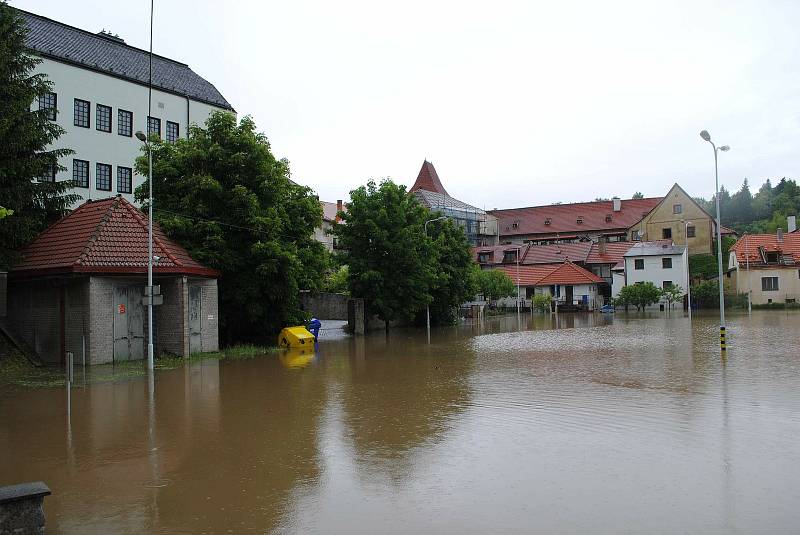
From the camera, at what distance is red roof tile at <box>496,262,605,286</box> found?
76.4m

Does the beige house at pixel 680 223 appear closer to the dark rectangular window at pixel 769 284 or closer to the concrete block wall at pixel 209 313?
the dark rectangular window at pixel 769 284

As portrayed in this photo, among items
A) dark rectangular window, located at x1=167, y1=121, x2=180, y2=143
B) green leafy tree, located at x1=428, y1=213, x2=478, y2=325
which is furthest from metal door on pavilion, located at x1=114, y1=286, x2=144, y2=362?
green leafy tree, located at x1=428, y1=213, x2=478, y2=325

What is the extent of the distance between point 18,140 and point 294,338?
496 inches

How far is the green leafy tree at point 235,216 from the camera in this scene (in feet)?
88.3

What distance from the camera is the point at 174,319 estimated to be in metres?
24.6

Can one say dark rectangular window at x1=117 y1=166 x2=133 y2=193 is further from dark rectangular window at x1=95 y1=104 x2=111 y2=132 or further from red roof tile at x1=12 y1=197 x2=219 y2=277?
red roof tile at x1=12 y1=197 x2=219 y2=277

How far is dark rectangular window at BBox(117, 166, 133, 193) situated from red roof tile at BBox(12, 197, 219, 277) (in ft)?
60.5

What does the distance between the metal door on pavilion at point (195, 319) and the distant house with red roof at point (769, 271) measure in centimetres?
5888

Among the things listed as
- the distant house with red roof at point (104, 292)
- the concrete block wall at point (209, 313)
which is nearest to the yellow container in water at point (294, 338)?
the concrete block wall at point (209, 313)

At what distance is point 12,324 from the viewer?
80.6 feet

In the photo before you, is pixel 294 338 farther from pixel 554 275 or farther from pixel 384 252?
pixel 554 275

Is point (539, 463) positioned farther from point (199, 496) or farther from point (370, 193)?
point (370, 193)

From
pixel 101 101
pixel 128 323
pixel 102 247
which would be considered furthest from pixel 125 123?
pixel 128 323

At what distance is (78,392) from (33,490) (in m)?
11.2
